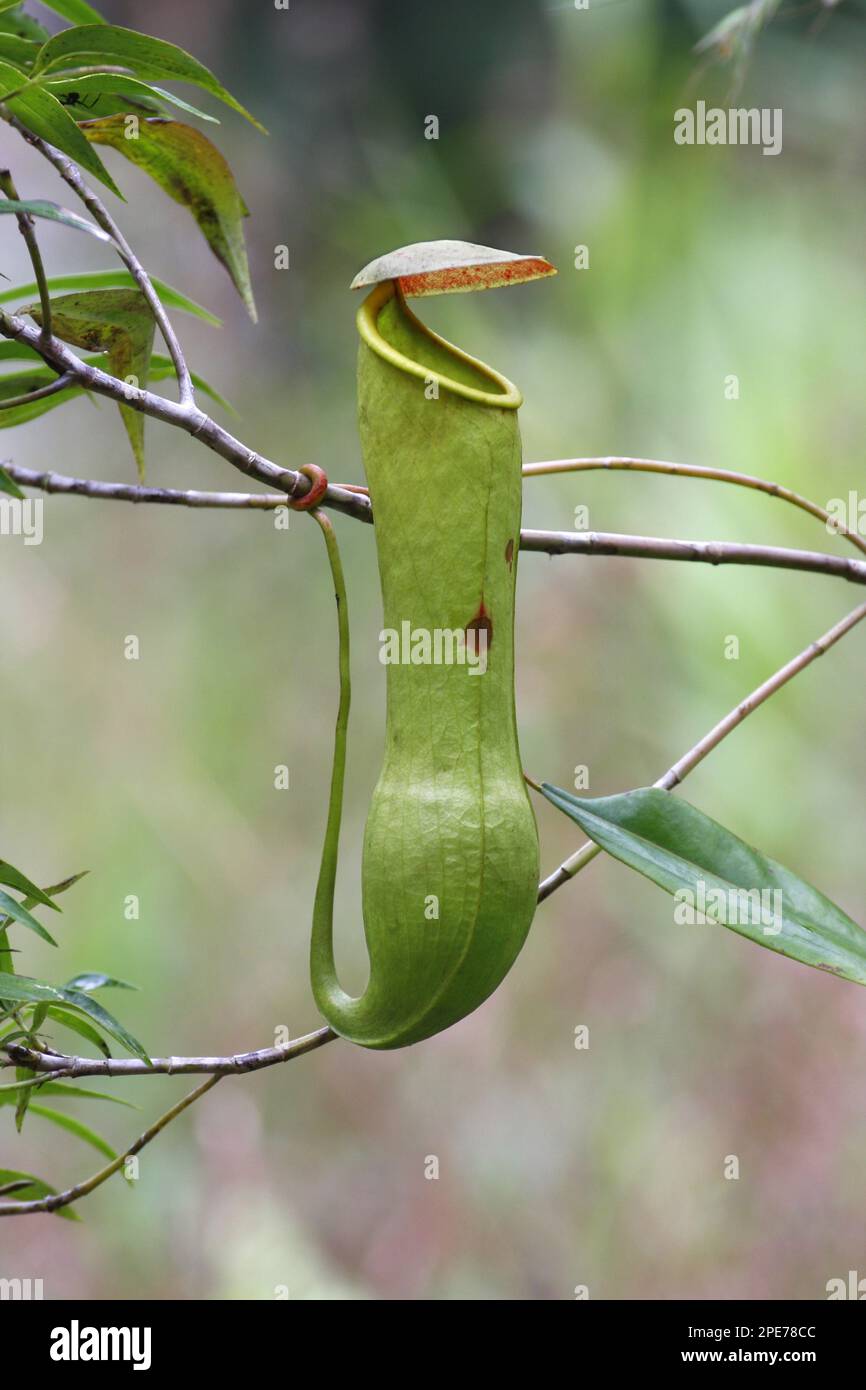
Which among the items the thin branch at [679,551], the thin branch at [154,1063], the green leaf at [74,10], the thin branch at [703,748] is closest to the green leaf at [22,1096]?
the thin branch at [154,1063]

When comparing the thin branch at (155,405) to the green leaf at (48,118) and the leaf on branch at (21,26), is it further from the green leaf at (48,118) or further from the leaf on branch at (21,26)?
the leaf on branch at (21,26)

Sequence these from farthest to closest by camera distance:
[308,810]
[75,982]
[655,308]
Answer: [308,810] < [655,308] < [75,982]

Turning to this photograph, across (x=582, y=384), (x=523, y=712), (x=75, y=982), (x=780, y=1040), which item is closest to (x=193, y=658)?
(x=523, y=712)

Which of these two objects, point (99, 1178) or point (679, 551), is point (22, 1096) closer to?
point (99, 1178)

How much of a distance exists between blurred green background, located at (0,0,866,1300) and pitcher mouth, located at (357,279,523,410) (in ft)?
4.51

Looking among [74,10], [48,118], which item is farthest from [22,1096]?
[74,10]

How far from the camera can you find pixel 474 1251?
6.10 feet

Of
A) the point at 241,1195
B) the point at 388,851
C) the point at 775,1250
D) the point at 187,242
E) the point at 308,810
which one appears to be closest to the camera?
the point at 388,851

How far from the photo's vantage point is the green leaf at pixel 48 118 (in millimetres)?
491

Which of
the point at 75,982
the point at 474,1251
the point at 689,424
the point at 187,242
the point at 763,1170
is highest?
the point at 187,242

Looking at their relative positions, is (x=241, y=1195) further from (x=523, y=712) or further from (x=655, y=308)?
(x=655, y=308)

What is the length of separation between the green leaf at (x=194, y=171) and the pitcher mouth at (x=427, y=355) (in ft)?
0.33

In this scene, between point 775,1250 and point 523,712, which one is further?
point 523,712

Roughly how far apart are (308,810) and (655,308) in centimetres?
113
